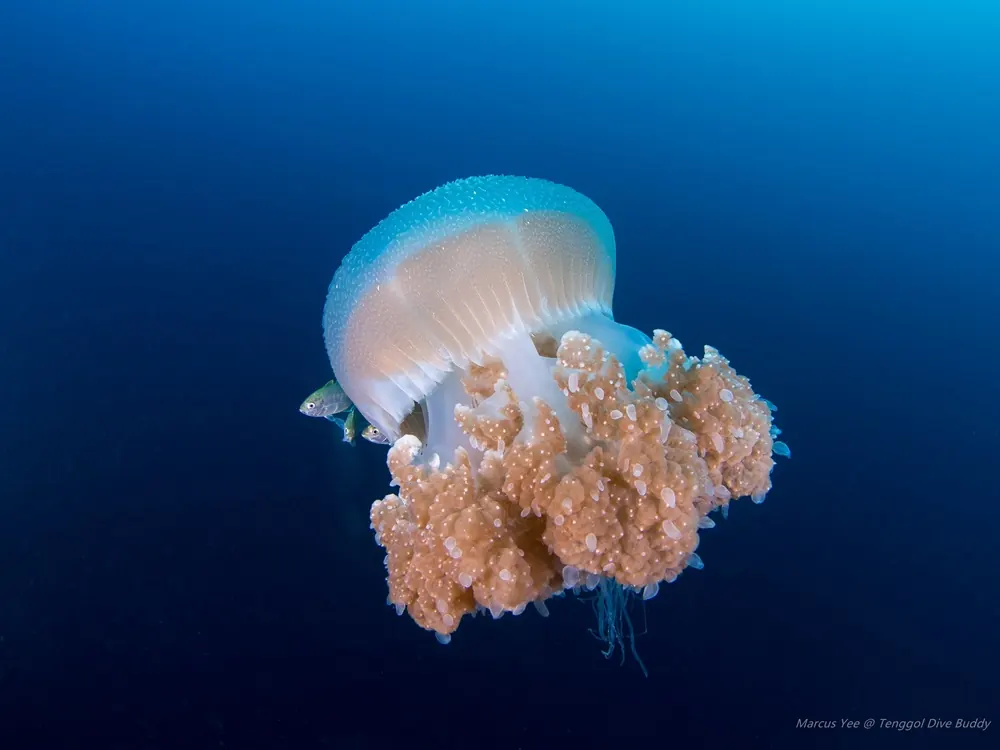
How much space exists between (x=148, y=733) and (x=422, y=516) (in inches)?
171

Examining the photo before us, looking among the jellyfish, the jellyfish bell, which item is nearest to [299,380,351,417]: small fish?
the jellyfish

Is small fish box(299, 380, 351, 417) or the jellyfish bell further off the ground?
small fish box(299, 380, 351, 417)

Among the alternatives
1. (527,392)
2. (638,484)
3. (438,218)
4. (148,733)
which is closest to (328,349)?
(438,218)

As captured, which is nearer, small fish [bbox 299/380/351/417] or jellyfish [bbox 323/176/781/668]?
jellyfish [bbox 323/176/781/668]

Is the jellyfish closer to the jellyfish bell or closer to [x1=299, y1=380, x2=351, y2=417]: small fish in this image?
the jellyfish bell

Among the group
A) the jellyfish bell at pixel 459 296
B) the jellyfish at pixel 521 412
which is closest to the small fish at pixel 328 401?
the jellyfish at pixel 521 412

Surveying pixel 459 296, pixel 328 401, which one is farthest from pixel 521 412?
pixel 328 401

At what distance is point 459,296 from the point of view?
3.00 metres

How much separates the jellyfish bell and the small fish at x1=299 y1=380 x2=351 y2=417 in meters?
1.45

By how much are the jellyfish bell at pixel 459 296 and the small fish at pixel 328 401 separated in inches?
57.2

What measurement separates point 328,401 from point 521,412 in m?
2.74

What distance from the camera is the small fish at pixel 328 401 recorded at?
15.7 ft

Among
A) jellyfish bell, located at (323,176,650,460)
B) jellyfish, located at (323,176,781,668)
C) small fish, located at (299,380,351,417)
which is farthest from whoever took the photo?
small fish, located at (299,380,351,417)

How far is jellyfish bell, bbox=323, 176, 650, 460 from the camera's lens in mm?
2977
